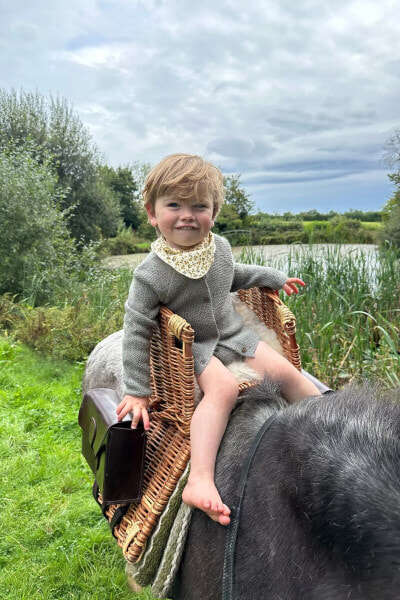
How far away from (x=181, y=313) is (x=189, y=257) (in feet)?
→ 0.72

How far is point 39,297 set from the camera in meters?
9.35

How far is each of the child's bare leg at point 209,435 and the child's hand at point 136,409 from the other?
0.74 ft

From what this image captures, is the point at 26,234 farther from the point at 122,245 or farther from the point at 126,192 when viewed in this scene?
the point at 126,192

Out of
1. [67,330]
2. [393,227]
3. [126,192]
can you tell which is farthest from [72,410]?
[126,192]

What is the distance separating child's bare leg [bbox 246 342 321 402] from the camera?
1.87 meters

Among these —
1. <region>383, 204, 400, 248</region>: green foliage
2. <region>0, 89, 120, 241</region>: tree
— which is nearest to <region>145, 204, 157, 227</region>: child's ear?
<region>383, 204, 400, 248</region>: green foliage

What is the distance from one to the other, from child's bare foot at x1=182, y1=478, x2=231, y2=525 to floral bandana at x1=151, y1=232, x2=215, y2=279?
0.72 m

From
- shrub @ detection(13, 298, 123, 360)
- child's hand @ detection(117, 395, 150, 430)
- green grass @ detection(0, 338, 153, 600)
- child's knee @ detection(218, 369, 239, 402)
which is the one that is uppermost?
child's knee @ detection(218, 369, 239, 402)

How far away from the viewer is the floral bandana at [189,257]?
1901mm

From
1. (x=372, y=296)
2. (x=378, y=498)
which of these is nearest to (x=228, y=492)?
(x=378, y=498)

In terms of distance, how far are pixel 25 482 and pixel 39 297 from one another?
608cm

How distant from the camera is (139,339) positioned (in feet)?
6.24

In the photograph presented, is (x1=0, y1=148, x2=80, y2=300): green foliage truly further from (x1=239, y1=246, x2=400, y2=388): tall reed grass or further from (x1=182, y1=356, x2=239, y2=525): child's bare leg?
(x1=182, y1=356, x2=239, y2=525): child's bare leg

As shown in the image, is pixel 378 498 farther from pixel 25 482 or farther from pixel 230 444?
pixel 25 482
